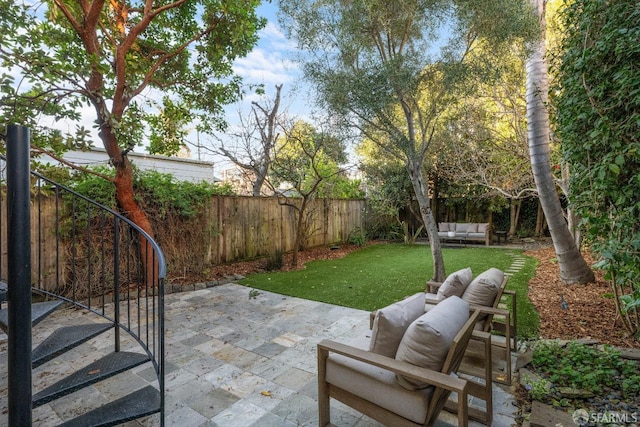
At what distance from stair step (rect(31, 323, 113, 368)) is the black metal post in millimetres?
373

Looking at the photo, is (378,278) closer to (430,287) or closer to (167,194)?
(430,287)

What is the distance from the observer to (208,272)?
591 cm

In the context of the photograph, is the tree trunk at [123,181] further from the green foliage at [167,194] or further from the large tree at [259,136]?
the large tree at [259,136]

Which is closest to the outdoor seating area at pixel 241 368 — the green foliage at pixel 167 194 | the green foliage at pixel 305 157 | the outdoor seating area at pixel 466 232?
the green foliage at pixel 167 194

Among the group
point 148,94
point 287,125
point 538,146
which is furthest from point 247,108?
point 538,146

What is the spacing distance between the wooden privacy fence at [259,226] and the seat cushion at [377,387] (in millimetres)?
5038

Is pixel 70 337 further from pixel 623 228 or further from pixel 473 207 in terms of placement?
pixel 473 207

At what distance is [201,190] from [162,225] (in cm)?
98

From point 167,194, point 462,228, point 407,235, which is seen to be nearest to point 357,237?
point 407,235

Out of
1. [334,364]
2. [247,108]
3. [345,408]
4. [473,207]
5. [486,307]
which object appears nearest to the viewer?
[334,364]

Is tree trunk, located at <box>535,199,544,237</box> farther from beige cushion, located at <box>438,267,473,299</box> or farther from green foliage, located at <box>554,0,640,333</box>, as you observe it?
beige cushion, located at <box>438,267,473,299</box>

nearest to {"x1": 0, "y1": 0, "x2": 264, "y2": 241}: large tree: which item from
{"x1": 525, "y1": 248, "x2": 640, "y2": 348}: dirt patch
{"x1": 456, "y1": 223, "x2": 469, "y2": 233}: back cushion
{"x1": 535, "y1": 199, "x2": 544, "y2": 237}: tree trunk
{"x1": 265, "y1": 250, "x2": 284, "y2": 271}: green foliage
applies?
{"x1": 265, "y1": 250, "x2": 284, "y2": 271}: green foliage

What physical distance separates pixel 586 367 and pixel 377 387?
6.33 feet

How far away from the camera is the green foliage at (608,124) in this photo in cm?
213
